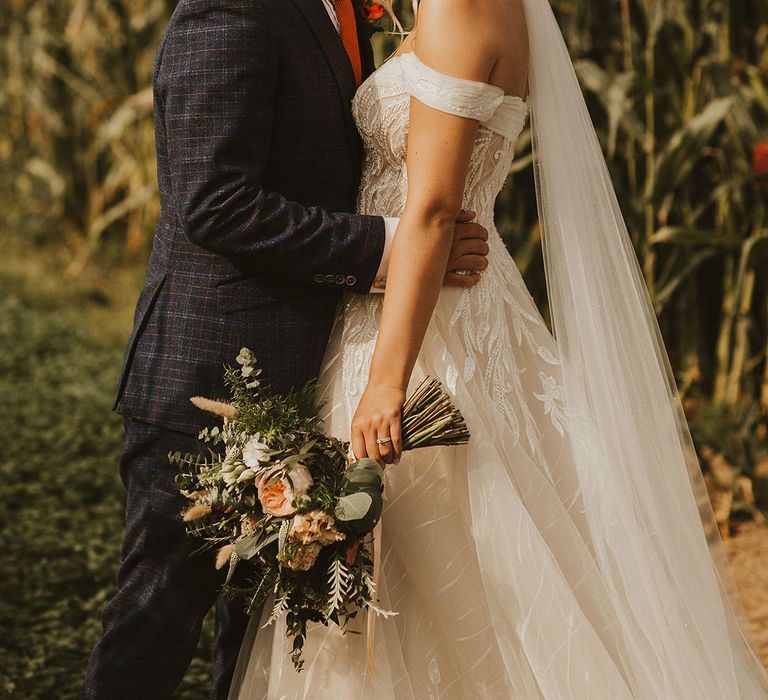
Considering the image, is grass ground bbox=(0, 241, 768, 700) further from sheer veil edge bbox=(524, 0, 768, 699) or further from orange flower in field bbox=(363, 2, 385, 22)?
orange flower in field bbox=(363, 2, 385, 22)

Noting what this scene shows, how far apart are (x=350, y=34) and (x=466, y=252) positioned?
459mm

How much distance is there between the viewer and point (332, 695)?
5.47 feet

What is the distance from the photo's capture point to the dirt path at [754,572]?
2.84 m

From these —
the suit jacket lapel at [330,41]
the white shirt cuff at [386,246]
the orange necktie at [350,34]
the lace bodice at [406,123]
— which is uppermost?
the orange necktie at [350,34]

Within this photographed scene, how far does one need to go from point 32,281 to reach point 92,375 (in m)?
1.55

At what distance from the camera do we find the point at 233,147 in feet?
5.23

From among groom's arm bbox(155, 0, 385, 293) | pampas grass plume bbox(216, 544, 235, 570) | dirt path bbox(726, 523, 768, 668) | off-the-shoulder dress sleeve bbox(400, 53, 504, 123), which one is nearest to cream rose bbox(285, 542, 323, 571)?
pampas grass plume bbox(216, 544, 235, 570)

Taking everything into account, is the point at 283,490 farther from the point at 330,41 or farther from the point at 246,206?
the point at 330,41

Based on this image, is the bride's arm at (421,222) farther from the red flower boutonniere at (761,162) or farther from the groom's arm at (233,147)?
the red flower boutonniere at (761,162)

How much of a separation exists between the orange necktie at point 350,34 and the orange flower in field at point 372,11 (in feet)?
0.24

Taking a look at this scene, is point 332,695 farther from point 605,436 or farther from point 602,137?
point 602,137

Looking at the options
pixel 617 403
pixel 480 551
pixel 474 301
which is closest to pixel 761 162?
pixel 617 403

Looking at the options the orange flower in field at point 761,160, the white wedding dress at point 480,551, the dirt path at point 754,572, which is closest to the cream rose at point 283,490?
the white wedding dress at point 480,551

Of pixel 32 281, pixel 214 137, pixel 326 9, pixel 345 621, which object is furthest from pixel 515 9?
pixel 32 281
